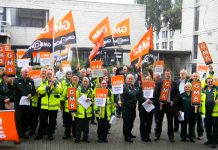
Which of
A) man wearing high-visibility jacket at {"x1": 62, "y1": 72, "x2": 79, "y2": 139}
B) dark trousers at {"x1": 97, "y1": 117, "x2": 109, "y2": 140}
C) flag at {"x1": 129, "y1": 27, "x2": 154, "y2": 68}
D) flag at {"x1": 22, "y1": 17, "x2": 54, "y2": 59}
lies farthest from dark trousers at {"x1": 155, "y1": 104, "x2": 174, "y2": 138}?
flag at {"x1": 22, "y1": 17, "x2": 54, "y2": 59}

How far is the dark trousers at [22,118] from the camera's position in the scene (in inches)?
314

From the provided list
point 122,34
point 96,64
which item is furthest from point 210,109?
point 122,34

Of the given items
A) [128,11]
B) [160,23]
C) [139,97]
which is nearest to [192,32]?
[128,11]

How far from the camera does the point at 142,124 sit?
860cm

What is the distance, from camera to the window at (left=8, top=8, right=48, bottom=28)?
29.1 metres

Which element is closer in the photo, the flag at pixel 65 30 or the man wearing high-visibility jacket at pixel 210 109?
the man wearing high-visibility jacket at pixel 210 109

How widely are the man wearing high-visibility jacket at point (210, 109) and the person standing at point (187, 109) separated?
0.39m

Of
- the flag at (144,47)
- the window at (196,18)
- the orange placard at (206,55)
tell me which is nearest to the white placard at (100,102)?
the flag at (144,47)

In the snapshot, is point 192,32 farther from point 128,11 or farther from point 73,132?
point 73,132

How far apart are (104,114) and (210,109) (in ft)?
9.69

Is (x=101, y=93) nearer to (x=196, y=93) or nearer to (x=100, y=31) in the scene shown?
(x=196, y=93)

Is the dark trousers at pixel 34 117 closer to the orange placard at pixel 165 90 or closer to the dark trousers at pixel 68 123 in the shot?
the dark trousers at pixel 68 123

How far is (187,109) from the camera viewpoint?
338 inches

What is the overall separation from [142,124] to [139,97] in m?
0.80
